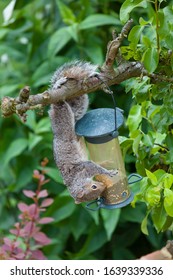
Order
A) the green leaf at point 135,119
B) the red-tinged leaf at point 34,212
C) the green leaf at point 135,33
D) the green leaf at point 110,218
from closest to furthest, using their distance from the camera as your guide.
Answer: the green leaf at point 135,33 → the green leaf at point 135,119 → the red-tinged leaf at point 34,212 → the green leaf at point 110,218

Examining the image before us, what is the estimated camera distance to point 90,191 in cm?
134

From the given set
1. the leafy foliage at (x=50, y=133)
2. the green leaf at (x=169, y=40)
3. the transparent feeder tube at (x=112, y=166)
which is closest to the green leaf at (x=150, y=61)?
the green leaf at (x=169, y=40)

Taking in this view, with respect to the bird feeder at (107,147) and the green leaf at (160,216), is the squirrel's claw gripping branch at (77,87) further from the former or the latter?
the green leaf at (160,216)

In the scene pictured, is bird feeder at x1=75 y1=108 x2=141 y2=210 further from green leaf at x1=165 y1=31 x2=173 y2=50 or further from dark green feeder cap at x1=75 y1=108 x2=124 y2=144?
green leaf at x1=165 y1=31 x2=173 y2=50

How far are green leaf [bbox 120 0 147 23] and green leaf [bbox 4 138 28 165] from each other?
125 cm

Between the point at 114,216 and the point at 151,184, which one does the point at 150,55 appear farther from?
the point at 114,216

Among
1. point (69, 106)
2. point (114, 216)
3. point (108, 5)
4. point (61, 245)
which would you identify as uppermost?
point (69, 106)

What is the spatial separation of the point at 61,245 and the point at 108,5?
1.02 m

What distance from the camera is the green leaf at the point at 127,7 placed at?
1.32 metres

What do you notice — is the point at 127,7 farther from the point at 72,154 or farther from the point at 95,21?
the point at 95,21

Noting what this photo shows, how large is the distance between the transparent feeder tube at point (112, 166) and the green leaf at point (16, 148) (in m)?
1.06

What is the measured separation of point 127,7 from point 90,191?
37 cm

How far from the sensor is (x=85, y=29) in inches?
104
